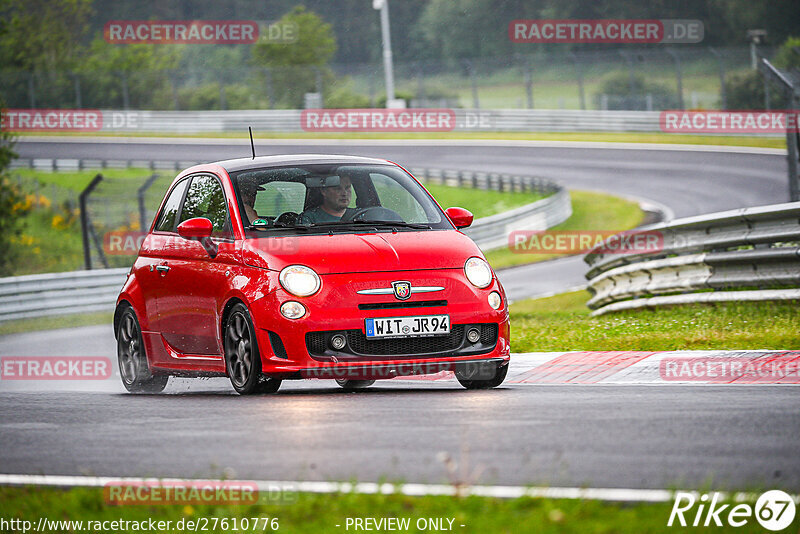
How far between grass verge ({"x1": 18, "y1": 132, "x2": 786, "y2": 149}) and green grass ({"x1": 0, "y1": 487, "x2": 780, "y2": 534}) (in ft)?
133

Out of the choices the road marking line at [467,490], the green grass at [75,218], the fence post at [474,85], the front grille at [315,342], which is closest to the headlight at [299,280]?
the front grille at [315,342]

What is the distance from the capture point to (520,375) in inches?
391

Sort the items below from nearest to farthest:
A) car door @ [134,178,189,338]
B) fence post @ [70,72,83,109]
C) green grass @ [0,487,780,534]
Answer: green grass @ [0,487,780,534], car door @ [134,178,189,338], fence post @ [70,72,83,109]

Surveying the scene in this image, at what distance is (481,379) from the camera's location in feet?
29.3

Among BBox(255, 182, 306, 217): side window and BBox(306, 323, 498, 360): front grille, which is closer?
BBox(306, 323, 498, 360): front grille

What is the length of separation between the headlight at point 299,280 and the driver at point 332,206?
775mm

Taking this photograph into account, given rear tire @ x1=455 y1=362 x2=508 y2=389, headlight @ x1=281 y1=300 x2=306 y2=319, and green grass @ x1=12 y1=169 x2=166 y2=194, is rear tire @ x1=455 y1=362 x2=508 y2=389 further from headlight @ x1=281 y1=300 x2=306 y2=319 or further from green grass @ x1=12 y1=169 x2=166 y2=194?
green grass @ x1=12 y1=169 x2=166 y2=194

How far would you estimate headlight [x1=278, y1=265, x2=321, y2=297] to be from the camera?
8180 mm

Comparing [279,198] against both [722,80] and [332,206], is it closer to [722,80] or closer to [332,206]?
[332,206]

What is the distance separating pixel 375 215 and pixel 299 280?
43.6 inches

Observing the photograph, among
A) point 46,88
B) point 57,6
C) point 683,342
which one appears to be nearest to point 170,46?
point 57,6

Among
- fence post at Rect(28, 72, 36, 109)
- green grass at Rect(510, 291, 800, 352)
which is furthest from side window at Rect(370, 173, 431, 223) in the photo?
fence post at Rect(28, 72, 36, 109)

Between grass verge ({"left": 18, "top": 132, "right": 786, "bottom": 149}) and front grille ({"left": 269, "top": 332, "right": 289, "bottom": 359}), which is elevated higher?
front grille ({"left": 269, "top": 332, "right": 289, "bottom": 359})

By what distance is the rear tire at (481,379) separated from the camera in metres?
8.81
